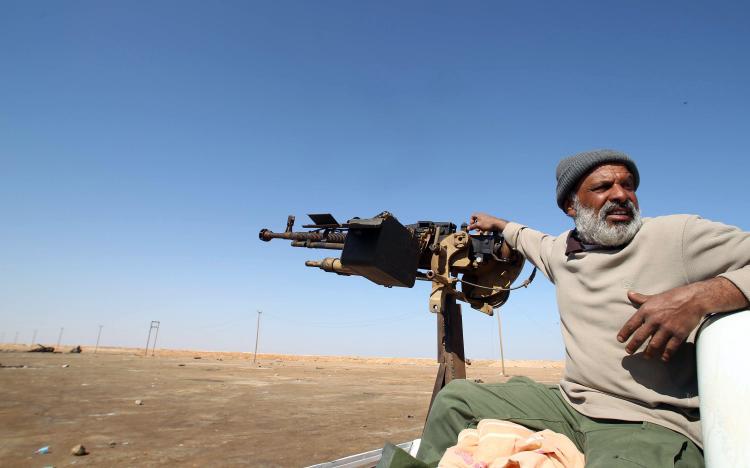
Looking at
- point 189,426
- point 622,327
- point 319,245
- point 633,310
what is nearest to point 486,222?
point 633,310

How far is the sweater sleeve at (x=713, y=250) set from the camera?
4.71ft

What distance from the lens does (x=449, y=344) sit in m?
3.95

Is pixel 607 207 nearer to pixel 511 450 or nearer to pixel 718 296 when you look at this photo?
pixel 718 296

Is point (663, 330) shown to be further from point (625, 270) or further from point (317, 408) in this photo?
point (317, 408)

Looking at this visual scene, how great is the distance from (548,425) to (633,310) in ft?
2.10

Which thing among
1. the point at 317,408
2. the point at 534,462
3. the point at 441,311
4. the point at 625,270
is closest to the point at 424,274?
the point at 441,311

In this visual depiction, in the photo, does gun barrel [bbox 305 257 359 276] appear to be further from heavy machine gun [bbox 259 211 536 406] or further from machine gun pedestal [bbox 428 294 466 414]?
machine gun pedestal [bbox 428 294 466 414]

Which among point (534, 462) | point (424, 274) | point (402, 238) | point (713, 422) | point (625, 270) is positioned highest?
point (402, 238)

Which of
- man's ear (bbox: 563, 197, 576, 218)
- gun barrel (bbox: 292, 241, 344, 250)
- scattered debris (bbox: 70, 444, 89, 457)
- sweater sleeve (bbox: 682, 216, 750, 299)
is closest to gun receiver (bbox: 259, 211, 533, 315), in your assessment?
gun barrel (bbox: 292, 241, 344, 250)

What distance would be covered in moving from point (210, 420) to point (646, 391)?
22.9 feet

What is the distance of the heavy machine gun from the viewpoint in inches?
138

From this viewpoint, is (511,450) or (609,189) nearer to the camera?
(511,450)

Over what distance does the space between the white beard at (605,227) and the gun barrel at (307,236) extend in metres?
3.78

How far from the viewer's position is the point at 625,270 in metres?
1.78
